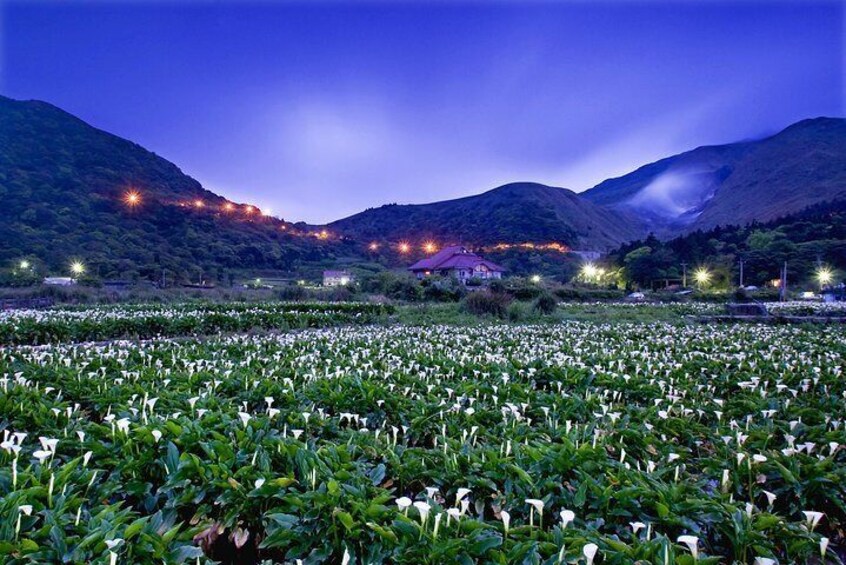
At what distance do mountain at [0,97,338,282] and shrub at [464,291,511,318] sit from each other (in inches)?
1603

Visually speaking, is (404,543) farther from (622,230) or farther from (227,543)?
(622,230)

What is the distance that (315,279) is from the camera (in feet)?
267

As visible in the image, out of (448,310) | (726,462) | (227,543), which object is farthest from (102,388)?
(448,310)

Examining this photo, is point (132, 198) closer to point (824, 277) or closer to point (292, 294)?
point (292, 294)

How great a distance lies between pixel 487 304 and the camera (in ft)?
89.7

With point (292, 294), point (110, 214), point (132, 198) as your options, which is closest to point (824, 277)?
point (292, 294)

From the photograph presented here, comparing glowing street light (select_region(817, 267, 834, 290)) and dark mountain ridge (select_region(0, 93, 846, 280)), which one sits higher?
dark mountain ridge (select_region(0, 93, 846, 280))

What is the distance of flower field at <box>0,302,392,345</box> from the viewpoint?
14719mm

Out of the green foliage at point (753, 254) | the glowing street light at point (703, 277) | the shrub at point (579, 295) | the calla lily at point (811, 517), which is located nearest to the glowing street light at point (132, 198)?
the shrub at point (579, 295)

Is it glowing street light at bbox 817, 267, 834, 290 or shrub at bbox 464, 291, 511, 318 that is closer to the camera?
shrub at bbox 464, 291, 511, 318

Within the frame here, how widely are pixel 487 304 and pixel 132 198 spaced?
86562 mm

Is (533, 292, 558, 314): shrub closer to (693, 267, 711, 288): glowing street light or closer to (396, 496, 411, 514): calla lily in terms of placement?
(396, 496, 411, 514): calla lily

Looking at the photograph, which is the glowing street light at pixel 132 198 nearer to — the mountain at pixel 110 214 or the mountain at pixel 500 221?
the mountain at pixel 110 214

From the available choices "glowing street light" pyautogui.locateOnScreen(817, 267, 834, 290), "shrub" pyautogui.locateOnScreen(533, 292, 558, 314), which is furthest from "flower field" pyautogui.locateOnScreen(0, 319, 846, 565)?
"glowing street light" pyautogui.locateOnScreen(817, 267, 834, 290)
